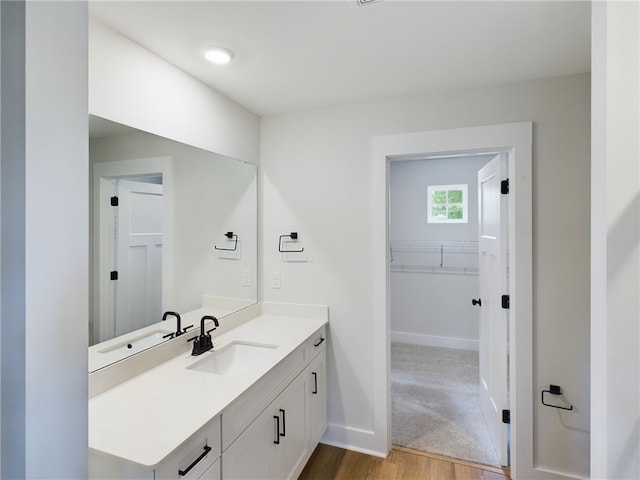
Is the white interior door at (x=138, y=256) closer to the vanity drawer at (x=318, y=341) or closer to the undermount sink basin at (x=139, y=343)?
the undermount sink basin at (x=139, y=343)

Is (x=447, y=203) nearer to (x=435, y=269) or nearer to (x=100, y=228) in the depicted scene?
(x=435, y=269)

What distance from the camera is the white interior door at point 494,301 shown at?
79.8 inches

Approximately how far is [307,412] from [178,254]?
121cm

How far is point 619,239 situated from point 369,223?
1414 millimetres

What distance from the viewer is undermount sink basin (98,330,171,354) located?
4.69 ft

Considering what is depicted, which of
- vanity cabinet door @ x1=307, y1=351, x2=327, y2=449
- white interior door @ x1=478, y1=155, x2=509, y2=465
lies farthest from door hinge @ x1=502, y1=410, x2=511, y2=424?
vanity cabinet door @ x1=307, y1=351, x2=327, y2=449

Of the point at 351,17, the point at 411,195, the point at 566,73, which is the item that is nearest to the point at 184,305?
the point at 351,17

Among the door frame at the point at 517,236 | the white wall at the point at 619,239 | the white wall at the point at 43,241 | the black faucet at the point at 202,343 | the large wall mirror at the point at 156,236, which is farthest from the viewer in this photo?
the door frame at the point at 517,236

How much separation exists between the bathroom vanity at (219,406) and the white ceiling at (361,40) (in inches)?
57.4

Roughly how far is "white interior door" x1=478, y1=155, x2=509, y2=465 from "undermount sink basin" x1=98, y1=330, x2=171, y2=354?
2.02m

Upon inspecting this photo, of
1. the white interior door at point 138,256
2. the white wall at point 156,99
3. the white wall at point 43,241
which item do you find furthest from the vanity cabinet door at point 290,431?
the white wall at point 156,99

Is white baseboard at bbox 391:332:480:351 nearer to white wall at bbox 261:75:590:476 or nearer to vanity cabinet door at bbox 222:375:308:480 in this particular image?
white wall at bbox 261:75:590:476

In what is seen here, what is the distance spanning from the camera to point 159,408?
1.20 metres

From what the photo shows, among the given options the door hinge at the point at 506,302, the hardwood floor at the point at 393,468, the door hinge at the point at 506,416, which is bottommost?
the hardwood floor at the point at 393,468
